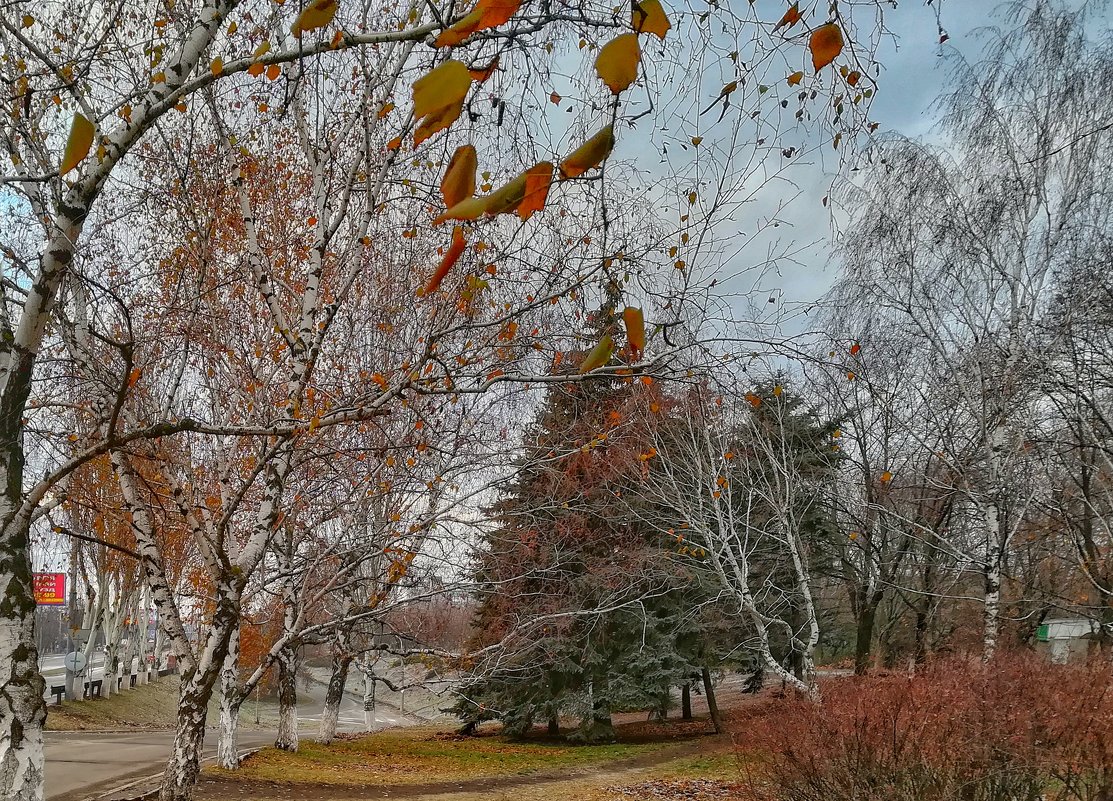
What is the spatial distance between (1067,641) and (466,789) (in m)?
10.4

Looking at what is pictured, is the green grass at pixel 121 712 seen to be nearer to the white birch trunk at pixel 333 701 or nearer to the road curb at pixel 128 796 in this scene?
the white birch trunk at pixel 333 701

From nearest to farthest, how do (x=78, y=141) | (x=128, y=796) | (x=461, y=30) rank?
(x=461, y=30)
(x=78, y=141)
(x=128, y=796)

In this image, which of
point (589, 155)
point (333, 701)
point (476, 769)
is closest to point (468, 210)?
point (589, 155)

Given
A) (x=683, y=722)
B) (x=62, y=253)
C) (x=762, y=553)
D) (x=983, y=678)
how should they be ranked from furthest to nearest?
1. (x=683, y=722)
2. (x=762, y=553)
3. (x=983, y=678)
4. (x=62, y=253)

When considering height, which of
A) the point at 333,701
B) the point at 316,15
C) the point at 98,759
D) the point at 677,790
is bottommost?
the point at 677,790

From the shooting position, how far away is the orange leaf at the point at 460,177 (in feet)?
2.62

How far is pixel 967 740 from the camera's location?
17.3 feet

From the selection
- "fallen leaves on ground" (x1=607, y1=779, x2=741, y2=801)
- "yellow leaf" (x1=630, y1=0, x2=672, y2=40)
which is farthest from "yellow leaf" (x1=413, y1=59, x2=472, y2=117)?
"fallen leaves on ground" (x1=607, y1=779, x2=741, y2=801)

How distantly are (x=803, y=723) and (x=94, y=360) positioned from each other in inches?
260

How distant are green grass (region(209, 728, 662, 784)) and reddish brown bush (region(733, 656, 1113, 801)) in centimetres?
754

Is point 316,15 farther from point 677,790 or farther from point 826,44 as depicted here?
point 677,790

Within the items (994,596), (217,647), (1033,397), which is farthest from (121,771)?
(1033,397)

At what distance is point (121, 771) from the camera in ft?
35.8

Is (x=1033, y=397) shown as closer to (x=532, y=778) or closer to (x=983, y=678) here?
(x=983, y=678)
